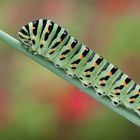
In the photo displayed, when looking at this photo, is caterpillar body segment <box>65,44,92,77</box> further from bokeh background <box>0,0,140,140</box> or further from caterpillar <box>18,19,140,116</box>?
bokeh background <box>0,0,140,140</box>

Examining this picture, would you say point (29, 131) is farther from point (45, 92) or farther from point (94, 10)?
point (94, 10)

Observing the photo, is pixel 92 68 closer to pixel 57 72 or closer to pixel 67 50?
pixel 67 50

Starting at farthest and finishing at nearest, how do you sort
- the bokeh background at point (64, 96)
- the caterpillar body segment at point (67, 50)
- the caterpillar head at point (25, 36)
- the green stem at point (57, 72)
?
the bokeh background at point (64, 96) < the caterpillar body segment at point (67, 50) < the caterpillar head at point (25, 36) < the green stem at point (57, 72)

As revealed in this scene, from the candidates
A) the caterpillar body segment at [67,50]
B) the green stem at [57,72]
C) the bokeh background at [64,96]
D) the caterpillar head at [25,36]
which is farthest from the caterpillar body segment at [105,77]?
the bokeh background at [64,96]

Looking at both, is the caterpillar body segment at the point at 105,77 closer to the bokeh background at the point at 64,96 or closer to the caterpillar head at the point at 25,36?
the caterpillar head at the point at 25,36

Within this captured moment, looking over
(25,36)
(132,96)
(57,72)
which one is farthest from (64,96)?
(57,72)

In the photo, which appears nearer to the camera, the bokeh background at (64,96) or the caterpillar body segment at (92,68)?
the caterpillar body segment at (92,68)

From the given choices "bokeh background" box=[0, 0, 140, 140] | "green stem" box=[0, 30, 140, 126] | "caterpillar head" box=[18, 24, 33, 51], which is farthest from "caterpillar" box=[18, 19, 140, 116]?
"bokeh background" box=[0, 0, 140, 140]
